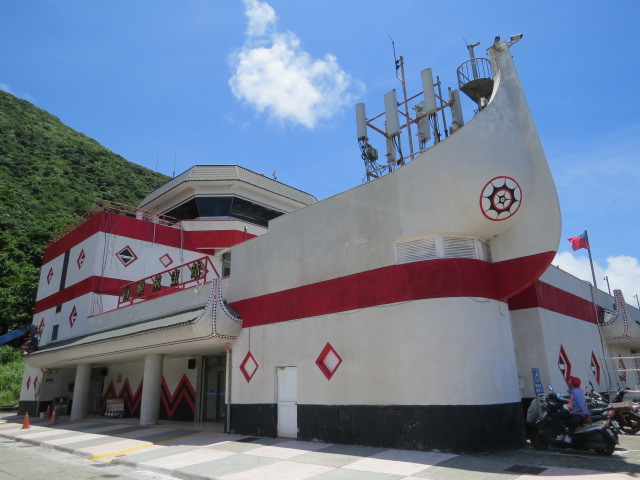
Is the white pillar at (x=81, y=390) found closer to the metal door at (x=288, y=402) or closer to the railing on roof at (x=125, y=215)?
the railing on roof at (x=125, y=215)

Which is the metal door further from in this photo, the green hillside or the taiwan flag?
the green hillside

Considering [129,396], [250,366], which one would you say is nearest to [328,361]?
[250,366]

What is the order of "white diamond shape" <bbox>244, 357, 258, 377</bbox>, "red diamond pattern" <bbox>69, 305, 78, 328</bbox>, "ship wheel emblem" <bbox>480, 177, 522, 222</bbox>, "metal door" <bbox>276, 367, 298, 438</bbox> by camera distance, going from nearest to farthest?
1. "ship wheel emblem" <bbox>480, 177, 522, 222</bbox>
2. "metal door" <bbox>276, 367, 298, 438</bbox>
3. "white diamond shape" <bbox>244, 357, 258, 377</bbox>
4. "red diamond pattern" <bbox>69, 305, 78, 328</bbox>

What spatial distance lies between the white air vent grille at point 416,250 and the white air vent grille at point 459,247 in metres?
0.34

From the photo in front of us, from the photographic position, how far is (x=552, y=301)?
14.4 meters

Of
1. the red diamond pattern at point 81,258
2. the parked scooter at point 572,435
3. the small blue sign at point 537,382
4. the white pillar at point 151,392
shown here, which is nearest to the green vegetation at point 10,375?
the red diamond pattern at point 81,258

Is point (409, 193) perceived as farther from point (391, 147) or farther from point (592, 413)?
point (592, 413)

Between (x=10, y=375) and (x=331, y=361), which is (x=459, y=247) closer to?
(x=331, y=361)

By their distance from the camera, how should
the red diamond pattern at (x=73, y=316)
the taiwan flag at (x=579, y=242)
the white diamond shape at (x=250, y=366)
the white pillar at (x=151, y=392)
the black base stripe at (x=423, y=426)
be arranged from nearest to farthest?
the black base stripe at (x=423, y=426), the white diamond shape at (x=250, y=366), the white pillar at (x=151, y=392), the taiwan flag at (x=579, y=242), the red diamond pattern at (x=73, y=316)

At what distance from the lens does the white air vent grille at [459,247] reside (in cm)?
1134

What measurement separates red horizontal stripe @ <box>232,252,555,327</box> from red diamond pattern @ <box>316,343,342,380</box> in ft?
3.42

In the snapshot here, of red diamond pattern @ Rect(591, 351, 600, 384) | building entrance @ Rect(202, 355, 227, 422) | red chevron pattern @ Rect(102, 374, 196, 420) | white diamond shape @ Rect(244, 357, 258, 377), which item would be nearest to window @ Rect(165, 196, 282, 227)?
building entrance @ Rect(202, 355, 227, 422)

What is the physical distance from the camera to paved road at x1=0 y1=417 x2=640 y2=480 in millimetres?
8125

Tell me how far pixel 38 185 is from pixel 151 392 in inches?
2272
